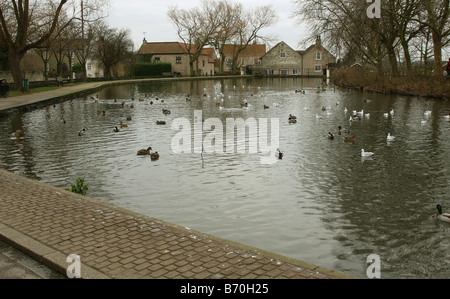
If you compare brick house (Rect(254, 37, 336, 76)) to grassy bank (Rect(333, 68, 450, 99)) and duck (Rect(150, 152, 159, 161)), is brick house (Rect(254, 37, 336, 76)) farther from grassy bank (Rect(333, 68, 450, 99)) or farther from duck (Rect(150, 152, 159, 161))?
duck (Rect(150, 152, 159, 161))

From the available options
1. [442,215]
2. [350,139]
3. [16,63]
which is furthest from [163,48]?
[442,215]

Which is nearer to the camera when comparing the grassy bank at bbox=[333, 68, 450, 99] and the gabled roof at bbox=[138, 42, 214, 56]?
the grassy bank at bbox=[333, 68, 450, 99]

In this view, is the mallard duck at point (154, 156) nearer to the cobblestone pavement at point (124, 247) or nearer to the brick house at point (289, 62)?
the cobblestone pavement at point (124, 247)

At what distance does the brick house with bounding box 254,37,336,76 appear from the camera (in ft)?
306

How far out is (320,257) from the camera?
6258 millimetres

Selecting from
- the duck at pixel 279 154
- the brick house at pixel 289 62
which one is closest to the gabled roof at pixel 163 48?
the brick house at pixel 289 62

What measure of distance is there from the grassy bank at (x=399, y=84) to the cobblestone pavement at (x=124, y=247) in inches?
1067

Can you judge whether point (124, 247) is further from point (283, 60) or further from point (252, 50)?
point (252, 50)

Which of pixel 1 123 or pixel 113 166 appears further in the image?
pixel 1 123

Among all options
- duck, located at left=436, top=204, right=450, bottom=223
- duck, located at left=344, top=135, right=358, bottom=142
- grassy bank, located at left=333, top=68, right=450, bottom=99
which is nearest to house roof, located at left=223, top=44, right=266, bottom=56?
grassy bank, located at left=333, top=68, right=450, bottom=99

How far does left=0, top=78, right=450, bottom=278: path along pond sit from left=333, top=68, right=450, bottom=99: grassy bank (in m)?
11.4
